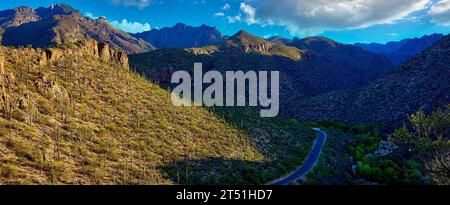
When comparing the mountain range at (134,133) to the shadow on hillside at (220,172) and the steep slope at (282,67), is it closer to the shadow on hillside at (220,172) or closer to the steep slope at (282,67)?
the shadow on hillside at (220,172)

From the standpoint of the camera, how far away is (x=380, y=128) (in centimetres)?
8138

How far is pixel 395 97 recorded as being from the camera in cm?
9200

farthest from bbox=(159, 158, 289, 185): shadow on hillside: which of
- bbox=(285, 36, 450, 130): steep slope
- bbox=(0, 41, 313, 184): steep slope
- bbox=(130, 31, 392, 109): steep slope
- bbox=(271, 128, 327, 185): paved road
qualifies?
bbox=(285, 36, 450, 130): steep slope

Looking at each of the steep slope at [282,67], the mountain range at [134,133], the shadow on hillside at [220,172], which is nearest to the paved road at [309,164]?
the mountain range at [134,133]

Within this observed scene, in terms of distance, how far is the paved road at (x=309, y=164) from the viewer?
39391mm

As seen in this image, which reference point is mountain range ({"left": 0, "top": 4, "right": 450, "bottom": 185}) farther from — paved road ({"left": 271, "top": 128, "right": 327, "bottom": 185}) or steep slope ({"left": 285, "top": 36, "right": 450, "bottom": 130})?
paved road ({"left": 271, "top": 128, "right": 327, "bottom": 185})

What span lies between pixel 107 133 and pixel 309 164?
2651cm

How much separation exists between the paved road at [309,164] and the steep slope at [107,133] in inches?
47.3

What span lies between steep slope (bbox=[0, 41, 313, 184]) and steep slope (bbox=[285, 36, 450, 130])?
3991 centimetres

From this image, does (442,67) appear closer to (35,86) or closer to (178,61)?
(178,61)

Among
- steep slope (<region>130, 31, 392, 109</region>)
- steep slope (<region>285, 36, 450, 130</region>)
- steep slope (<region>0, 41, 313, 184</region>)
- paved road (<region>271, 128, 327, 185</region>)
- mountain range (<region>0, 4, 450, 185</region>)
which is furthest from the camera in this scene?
steep slope (<region>130, 31, 392, 109</region>)

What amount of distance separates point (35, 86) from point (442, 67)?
302 feet

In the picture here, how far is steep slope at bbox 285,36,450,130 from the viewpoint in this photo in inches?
3302
